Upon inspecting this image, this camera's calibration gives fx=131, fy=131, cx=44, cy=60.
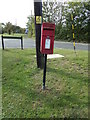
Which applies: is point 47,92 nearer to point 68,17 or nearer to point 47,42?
point 47,42

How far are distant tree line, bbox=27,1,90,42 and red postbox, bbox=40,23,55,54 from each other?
1318 cm

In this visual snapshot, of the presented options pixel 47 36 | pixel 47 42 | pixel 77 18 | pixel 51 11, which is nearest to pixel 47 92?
pixel 47 42

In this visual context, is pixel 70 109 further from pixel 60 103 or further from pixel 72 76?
pixel 72 76

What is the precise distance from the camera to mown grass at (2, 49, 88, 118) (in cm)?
199

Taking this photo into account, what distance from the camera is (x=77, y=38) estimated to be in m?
15.6

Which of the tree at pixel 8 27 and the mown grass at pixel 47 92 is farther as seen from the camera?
the tree at pixel 8 27

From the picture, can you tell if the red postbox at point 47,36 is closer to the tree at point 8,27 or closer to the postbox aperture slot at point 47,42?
the postbox aperture slot at point 47,42

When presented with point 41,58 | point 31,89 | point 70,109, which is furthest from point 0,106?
point 41,58

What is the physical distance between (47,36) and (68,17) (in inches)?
550

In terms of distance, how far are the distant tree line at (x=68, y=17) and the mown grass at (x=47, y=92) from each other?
40.3 feet

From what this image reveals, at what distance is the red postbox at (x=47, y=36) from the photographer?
2389 millimetres

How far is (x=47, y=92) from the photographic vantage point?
2506mm

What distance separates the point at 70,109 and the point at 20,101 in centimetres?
85

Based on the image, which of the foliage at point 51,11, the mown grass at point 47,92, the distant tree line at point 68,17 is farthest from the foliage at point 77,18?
the mown grass at point 47,92
